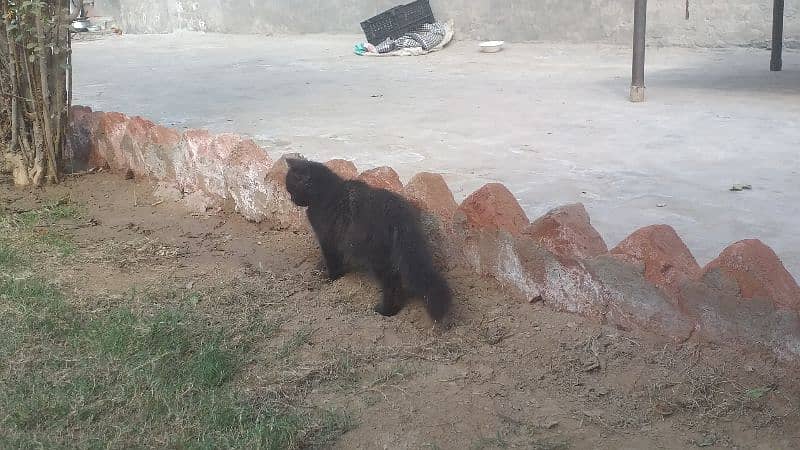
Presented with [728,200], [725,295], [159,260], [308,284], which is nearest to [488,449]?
[725,295]

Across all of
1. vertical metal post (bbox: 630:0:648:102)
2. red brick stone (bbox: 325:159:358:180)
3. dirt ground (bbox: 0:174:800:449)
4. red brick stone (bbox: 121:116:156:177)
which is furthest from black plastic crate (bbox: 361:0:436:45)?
dirt ground (bbox: 0:174:800:449)

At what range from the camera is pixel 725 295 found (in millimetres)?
2576

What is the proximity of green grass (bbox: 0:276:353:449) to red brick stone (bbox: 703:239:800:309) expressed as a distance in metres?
1.27

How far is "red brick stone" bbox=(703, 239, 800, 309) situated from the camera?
246 centimetres

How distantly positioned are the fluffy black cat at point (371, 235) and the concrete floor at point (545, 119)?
1048mm

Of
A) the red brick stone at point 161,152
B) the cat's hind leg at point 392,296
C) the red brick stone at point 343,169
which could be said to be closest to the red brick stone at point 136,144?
the red brick stone at point 161,152

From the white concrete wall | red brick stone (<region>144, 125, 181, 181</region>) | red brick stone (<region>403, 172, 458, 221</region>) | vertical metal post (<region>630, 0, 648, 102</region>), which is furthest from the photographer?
the white concrete wall

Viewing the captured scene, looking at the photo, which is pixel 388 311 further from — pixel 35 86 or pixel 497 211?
pixel 35 86

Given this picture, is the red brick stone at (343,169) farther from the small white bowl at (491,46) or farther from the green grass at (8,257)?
the small white bowl at (491,46)

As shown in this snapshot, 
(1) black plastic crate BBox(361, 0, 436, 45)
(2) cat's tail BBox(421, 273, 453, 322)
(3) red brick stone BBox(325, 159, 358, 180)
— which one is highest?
(1) black plastic crate BBox(361, 0, 436, 45)

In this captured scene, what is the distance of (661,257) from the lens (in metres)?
2.80

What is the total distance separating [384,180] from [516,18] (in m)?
9.97

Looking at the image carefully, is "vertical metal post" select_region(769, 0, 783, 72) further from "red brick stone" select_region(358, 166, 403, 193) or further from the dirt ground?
the dirt ground

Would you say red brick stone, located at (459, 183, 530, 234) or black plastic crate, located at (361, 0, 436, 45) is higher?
black plastic crate, located at (361, 0, 436, 45)
